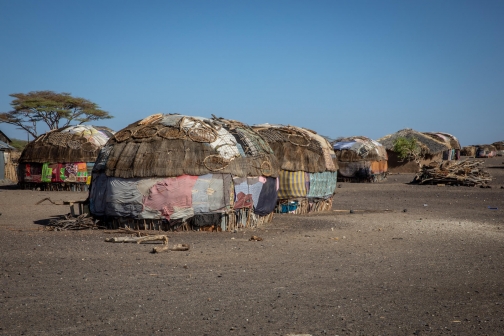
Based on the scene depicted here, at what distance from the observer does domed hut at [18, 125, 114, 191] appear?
25297 millimetres

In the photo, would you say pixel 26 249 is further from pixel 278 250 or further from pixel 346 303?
pixel 346 303

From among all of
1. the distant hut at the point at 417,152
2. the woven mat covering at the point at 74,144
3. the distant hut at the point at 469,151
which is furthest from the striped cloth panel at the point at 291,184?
the distant hut at the point at 469,151

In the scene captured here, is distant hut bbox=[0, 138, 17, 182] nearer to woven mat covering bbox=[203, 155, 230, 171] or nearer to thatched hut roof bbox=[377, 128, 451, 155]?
woven mat covering bbox=[203, 155, 230, 171]

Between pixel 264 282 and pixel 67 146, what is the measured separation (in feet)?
64.4

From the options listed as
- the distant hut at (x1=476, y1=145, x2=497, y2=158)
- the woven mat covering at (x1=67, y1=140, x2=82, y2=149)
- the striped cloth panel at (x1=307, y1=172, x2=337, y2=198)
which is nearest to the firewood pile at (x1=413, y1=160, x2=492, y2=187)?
the striped cloth panel at (x1=307, y1=172, x2=337, y2=198)

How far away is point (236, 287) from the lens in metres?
7.53

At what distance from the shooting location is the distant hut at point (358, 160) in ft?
104

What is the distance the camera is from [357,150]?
31.9 metres

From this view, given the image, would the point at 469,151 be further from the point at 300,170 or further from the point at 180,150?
the point at 180,150

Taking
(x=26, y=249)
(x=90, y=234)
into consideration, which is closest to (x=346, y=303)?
(x=26, y=249)

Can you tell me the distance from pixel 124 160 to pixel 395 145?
104 ft

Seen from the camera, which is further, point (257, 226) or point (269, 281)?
point (257, 226)

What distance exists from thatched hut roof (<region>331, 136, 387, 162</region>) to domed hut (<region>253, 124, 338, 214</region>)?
1311 cm

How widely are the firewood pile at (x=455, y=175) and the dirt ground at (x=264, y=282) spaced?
50.1ft
